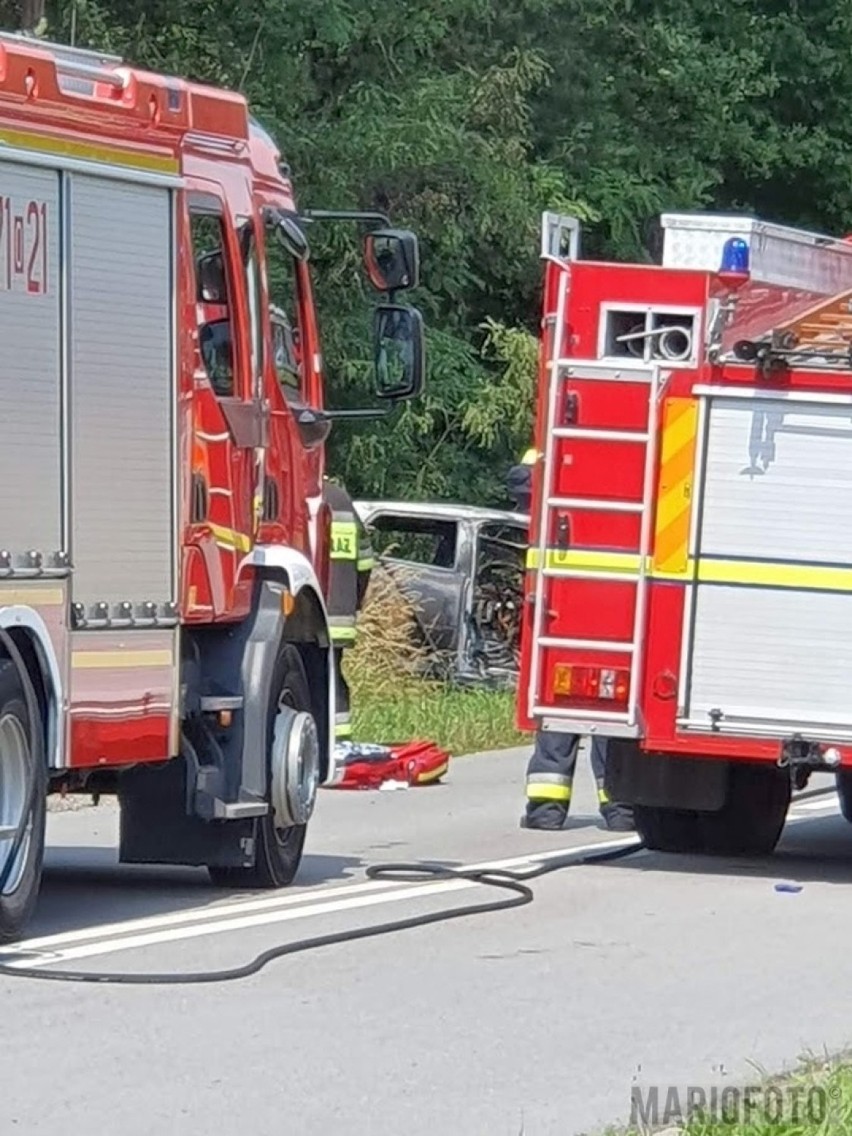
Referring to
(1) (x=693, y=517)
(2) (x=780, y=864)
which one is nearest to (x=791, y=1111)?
(1) (x=693, y=517)

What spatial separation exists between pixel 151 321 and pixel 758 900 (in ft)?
11.7

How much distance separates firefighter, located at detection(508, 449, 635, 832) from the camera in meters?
14.5

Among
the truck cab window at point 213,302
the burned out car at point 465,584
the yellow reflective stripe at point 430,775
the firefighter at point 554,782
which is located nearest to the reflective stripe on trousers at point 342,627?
the yellow reflective stripe at point 430,775

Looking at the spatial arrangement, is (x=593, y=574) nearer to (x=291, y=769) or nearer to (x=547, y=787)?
(x=547, y=787)

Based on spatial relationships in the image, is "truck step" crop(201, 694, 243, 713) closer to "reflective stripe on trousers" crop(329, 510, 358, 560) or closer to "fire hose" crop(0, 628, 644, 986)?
"fire hose" crop(0, 628, 644, 986)

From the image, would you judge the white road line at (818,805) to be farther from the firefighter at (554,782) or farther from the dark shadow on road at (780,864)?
the firefighter at (554,782)

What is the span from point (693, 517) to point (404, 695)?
10.5 m

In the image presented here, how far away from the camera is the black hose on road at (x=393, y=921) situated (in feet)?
30.0

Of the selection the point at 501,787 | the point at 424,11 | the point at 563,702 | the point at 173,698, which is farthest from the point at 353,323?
the point at 173,698

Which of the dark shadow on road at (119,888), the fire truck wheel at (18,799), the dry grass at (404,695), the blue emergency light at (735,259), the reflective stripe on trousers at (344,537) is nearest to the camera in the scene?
the fire truck wheel at (18,799)

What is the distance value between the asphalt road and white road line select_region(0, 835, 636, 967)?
0.07 ft

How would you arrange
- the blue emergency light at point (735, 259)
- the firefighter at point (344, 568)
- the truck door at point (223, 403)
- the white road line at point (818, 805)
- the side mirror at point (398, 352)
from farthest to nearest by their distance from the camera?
1. the firefighter at point (344, 568)
2. the white road line at point (818, 805)
3. the blue emergency light at point (735, 259)
4. the side mirror at point (398, 352)
5. the truck door at point (223, 403)

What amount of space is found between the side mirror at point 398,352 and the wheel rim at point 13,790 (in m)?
2.93

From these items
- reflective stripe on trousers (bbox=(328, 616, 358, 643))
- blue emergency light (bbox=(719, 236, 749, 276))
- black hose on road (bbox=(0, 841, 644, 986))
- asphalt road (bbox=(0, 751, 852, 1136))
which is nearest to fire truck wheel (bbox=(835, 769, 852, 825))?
asphalt road (bbox=(0, 751, 852, 1136))
